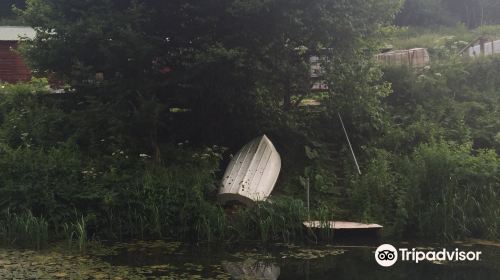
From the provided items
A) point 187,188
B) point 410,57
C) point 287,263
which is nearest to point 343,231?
point 287,263

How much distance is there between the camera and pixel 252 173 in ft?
35.8

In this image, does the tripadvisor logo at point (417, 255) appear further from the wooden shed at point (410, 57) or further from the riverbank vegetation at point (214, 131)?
the wooden shed at point (410, 57)

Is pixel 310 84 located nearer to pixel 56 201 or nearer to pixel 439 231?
pixel 439 231

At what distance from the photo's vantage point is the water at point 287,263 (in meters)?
7.55

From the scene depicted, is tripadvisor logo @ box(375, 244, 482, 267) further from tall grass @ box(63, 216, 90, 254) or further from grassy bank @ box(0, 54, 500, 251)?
tall grass @ box(63, 216, 90, 254)

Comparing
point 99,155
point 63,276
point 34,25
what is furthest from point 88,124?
point 63,276

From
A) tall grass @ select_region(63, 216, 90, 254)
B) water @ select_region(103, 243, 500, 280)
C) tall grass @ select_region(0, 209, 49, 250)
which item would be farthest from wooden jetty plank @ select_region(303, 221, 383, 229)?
tall grass @ select_region(0, 209, 49, 250)

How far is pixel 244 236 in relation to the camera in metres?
9.64


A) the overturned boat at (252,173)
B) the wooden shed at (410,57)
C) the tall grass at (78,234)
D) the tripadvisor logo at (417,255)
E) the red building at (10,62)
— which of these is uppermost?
the red building at (10,62)

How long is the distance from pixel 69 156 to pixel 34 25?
337 cm

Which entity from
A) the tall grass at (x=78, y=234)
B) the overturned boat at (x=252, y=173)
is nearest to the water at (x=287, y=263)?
the tall grass at (x=78, y=234)

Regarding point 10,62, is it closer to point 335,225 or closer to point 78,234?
point 78,234

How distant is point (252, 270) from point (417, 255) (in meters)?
2.54

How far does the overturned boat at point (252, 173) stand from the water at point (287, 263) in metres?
1.29
